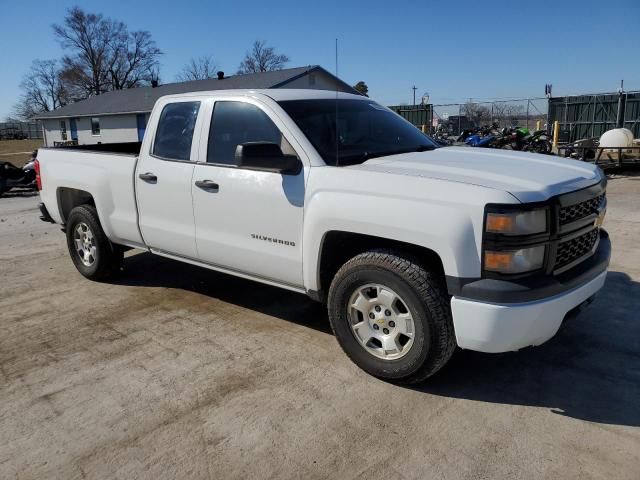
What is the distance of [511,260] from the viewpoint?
2.82 metres

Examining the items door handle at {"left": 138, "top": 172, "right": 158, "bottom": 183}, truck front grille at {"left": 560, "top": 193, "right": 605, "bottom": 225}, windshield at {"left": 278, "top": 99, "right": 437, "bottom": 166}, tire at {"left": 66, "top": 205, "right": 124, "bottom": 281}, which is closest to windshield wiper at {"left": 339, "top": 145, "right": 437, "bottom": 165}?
windshield at {"left": 278, "top": 99, "right": 437, "bottom": 166}

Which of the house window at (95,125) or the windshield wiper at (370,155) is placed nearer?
the windshield wiper at (370,155)

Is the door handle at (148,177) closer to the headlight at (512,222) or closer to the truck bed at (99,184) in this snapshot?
the truck bed at (99,184)

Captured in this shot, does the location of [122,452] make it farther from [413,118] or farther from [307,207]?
[413,118]

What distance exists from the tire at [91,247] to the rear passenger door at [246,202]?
1630mm

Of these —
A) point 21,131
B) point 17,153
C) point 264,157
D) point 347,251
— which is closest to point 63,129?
point 17,153

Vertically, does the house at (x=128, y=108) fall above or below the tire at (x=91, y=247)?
above

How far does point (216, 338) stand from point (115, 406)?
1.08m

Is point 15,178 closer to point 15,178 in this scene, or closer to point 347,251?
point 15,178

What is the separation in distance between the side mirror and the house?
25.6 meters

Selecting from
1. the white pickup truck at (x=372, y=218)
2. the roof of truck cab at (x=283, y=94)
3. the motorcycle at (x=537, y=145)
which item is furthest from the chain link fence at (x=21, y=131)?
the roof of truck cab at (x=283, y=94)

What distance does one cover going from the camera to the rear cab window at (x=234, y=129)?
13.0 ft

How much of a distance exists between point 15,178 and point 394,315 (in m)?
14.8

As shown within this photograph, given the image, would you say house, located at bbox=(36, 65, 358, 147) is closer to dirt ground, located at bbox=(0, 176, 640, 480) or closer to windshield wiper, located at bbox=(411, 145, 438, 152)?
windshield wiper, located at bbox=(411, 145, 438, 152)
